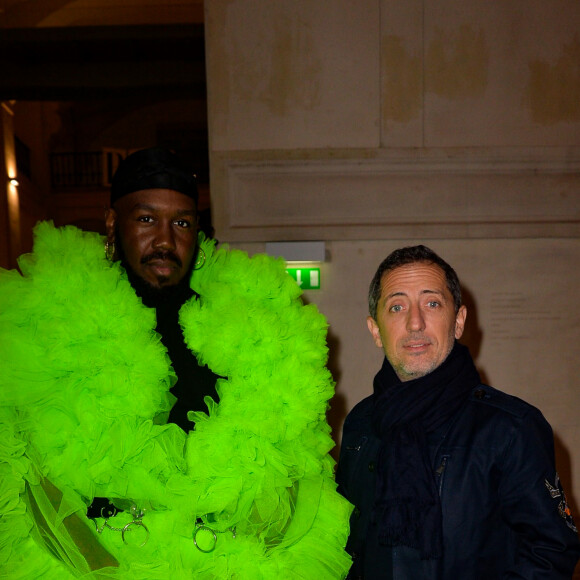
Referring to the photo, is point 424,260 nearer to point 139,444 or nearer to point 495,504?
point 495,504

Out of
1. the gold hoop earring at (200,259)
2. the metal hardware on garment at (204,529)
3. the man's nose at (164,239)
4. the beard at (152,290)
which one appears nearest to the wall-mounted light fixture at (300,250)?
the gold hoop earring at (200,259)

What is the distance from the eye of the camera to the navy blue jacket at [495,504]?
128cm

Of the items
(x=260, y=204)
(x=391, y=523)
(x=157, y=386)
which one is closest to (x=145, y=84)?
(x=260, y=204)

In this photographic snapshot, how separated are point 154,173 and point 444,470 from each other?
125cm

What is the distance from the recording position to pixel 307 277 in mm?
3559

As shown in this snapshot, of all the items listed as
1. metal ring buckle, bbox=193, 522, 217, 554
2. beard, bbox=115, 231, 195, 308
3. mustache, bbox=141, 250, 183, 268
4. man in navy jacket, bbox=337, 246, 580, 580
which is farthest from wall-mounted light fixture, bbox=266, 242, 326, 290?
metal ring buckle, bbox=193, 522, 217, 554

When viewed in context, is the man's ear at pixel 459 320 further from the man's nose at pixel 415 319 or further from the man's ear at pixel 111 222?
the man's ear at pixel 111 222

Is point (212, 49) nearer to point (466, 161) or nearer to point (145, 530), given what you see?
point (466, 161)

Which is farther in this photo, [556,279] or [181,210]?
[556,279]

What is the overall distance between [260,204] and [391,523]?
8.17 feet

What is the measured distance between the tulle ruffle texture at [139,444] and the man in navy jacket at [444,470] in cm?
22

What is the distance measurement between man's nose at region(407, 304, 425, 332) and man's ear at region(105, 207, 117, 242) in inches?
40.3

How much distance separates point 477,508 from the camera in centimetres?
136

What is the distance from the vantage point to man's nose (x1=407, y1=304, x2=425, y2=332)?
1.52 m
